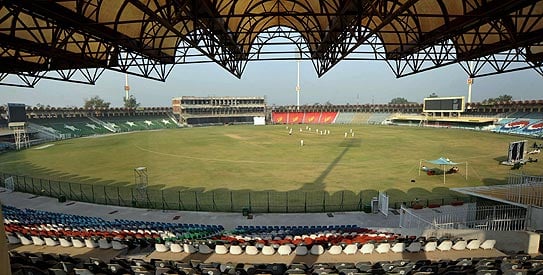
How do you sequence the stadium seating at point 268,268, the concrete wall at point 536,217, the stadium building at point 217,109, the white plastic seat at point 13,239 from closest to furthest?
the stadium seating at point 268,268 → the white plastic seat at point 13,239 → the concrete wall at point 536,217 → the stadium building at point 217,109

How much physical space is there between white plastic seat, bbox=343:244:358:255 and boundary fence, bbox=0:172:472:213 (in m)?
9.07

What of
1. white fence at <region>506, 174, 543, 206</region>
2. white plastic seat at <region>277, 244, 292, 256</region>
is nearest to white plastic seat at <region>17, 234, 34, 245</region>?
white plastic seat at <region>277, 244, 292, 256</region>

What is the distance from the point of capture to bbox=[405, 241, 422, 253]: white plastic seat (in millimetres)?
9727

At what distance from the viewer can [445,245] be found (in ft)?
32.4

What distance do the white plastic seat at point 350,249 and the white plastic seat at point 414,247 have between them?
1735 mm

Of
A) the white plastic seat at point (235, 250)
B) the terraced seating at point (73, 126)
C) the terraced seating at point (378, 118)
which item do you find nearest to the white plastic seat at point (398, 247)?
the white plastic seat at point (235, 250)

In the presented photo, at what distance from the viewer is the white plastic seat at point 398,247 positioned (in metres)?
9.75

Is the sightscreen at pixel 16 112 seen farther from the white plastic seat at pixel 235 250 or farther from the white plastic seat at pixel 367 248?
the white plastic seat at pixel 367 248

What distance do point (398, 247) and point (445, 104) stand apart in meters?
82.3

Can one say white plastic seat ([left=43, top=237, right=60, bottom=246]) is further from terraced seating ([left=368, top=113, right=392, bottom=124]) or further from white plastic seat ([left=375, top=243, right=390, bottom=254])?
terraced seating ([left=368, top=113, right=392, bottom=124])

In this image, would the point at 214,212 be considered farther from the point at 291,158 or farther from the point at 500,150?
the point at 500,150

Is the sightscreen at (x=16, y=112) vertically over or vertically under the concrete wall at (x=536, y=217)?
over

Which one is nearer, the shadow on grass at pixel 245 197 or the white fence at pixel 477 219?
the white fence at pixel 477 219

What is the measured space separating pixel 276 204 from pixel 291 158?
54.9ft
